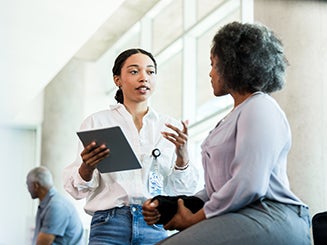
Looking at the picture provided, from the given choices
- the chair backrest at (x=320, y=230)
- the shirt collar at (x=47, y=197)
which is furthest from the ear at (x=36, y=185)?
→ the chair backrest at (x=320, y=230)

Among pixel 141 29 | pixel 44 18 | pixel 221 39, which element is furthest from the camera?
pixel 141 29

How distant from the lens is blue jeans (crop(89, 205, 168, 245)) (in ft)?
8.50

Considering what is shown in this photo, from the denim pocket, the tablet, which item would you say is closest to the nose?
the tablet

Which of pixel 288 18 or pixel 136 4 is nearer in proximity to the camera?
pixel 288 18

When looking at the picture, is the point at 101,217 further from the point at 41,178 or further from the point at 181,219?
the point at 41,178

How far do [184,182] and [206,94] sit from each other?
234 inches

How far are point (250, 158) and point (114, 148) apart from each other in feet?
2.36

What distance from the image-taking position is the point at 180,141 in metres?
2.62

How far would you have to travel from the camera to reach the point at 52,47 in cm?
910

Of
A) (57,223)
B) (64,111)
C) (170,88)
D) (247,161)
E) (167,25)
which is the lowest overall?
(57,223)

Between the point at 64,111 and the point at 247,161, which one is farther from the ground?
the point at 64,111

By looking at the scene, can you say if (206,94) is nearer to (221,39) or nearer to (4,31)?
(4,31)

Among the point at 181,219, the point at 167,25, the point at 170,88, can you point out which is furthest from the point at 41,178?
the point at 167,25

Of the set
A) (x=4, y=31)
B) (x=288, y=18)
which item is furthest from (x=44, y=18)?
(x=288, y=18)
